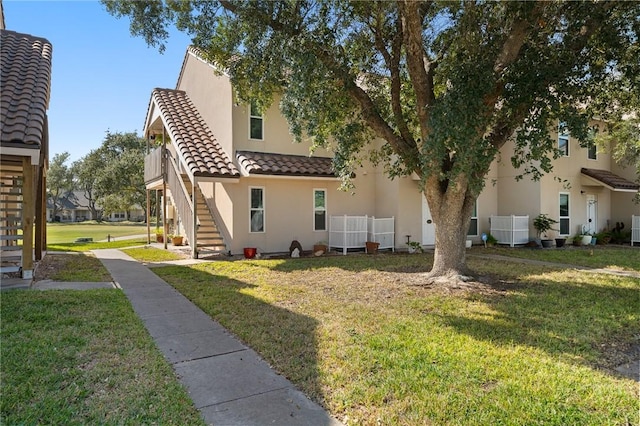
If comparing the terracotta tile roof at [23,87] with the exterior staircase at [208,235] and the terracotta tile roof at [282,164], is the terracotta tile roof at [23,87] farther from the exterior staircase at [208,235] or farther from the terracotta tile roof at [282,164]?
the exterior staircase at [208,235]

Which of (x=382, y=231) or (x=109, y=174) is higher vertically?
(x=109, y=174)

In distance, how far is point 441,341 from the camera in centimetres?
538

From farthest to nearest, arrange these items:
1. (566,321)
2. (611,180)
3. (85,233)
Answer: (85,233) → (611,180) → (566,321)

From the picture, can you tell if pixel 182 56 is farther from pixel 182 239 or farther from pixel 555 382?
pixel 555 382

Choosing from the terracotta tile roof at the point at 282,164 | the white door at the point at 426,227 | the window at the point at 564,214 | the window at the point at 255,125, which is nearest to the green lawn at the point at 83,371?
the terracotta tile roof at the point at 282,164

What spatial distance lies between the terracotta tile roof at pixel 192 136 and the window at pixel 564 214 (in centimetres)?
1581

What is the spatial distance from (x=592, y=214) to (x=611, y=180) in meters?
2.19

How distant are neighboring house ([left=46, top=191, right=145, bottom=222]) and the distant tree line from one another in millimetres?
750

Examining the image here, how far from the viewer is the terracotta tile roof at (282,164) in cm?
1329

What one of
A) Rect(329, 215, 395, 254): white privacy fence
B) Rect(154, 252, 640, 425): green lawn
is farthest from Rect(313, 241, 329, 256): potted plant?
Rect(154, 252, 640, 425): green lawn

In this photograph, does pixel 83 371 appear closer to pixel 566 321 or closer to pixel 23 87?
pixel 566 321

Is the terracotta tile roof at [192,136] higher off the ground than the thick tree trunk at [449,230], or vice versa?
the terracotta tile roof at [192,136]

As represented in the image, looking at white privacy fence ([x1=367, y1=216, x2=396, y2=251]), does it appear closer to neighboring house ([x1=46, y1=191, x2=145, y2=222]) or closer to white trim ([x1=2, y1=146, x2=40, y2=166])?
white trim ([x1=2, y1=146, x2=40, y2=166])

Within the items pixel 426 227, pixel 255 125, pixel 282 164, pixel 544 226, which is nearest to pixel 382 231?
pixel 426 227
